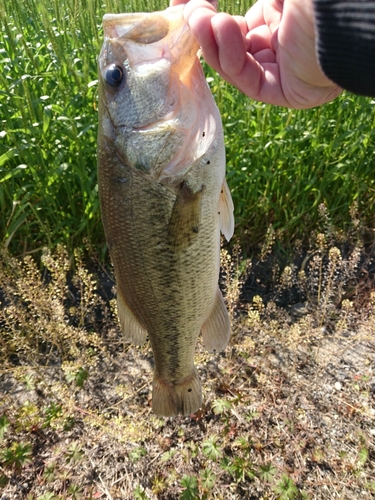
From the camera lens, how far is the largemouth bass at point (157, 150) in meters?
1.51

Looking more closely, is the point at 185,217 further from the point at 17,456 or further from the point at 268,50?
the point at 17,456

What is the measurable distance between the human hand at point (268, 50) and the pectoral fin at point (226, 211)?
0.53m

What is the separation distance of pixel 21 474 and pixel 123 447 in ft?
2.01

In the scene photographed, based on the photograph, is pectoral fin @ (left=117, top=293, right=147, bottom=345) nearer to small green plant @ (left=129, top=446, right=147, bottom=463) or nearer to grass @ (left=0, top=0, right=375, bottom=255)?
small green plant @ (left=129, top=446, right=147, bottom=463)

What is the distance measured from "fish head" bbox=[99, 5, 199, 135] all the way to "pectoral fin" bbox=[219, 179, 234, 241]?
1.29 ft

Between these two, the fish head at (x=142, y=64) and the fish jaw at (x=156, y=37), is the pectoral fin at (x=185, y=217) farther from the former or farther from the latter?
the fish jaw at (x=156, y=37)

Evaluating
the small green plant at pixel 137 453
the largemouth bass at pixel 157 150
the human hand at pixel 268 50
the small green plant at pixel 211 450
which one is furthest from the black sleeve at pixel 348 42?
the small green plant at pixel 137 453

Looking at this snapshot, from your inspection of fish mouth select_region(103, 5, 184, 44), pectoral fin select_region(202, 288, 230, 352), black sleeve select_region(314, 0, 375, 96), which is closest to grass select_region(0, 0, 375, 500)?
pectoral fin select_region(202, 288, 230, 352)

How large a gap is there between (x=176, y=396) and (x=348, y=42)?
165 centimetres

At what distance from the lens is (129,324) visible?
1854 millimetres

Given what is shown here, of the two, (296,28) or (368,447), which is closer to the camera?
(296,28)

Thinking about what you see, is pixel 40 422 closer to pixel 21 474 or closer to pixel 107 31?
pixel 21 474

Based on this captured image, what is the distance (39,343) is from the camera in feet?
10.2

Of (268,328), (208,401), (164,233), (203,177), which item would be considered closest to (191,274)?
(164,233)
